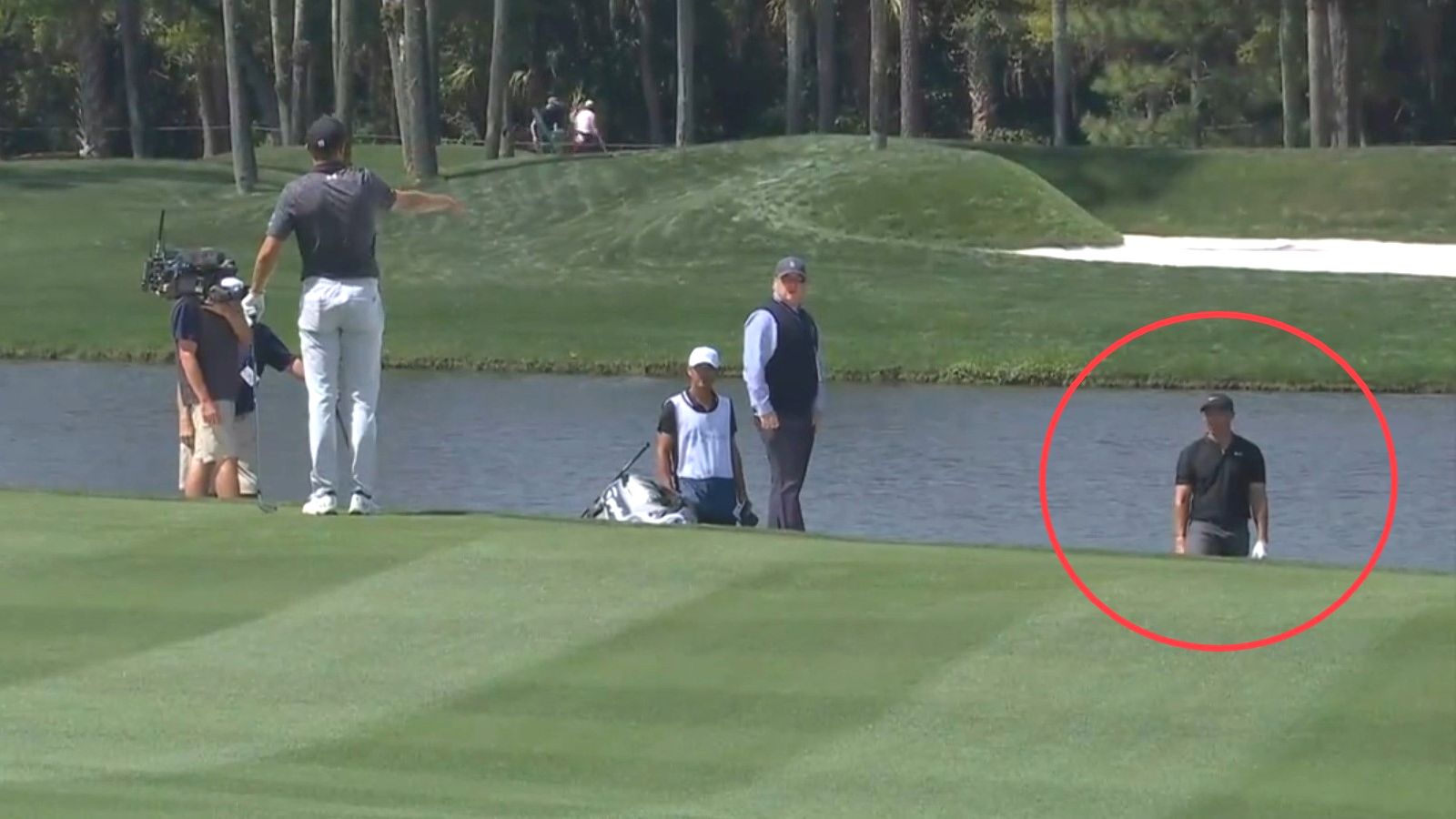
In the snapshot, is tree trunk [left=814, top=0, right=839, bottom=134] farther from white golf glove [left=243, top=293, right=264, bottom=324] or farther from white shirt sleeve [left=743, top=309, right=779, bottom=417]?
white golf glove [left=243, top=293, right=264, bottom=324]

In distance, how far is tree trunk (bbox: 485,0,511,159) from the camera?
1954 inches

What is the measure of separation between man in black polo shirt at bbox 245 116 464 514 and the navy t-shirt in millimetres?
2451

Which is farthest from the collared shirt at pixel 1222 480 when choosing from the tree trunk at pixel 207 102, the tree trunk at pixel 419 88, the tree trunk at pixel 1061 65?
the tree trunk at pixel 207 102

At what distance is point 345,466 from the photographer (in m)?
20.8

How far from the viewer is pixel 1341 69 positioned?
2068 inches

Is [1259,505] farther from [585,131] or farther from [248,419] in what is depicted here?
[585,131]

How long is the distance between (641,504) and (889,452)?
30.8 ft

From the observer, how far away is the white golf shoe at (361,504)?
1354 centimetres

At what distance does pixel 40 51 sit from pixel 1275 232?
37.8 meters

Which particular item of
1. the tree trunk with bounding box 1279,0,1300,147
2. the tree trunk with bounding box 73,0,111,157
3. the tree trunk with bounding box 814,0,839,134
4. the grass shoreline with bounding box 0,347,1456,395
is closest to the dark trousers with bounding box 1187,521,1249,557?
the grass shoreline with bounding box 0,347,1456,395

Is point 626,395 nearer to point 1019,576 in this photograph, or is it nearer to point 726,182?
point 726,182

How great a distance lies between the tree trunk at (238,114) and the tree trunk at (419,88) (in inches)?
105

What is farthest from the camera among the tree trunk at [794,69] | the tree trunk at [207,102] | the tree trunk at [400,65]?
the tree trunk at [207,102]

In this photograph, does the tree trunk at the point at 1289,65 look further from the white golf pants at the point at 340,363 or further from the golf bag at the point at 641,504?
the white golf pants at the point at 340,363
